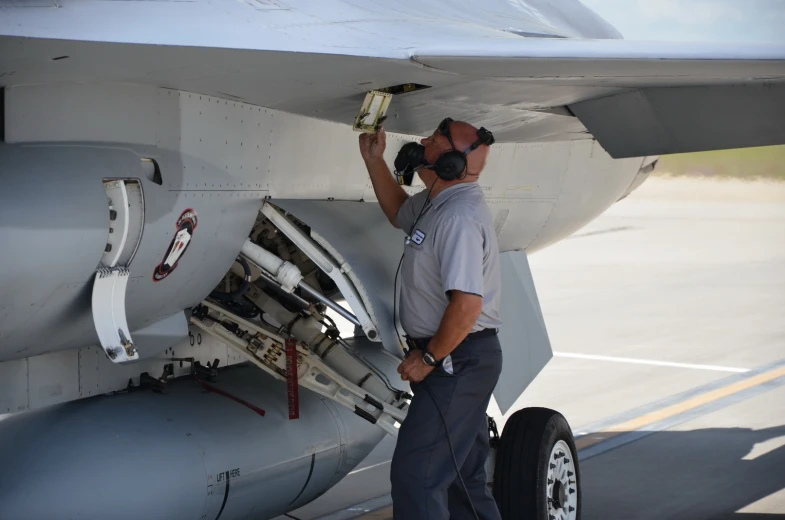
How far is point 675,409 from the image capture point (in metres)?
8.84

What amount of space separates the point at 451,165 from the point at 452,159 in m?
0.03

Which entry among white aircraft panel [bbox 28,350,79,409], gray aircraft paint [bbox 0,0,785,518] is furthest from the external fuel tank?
white aircraft panel [bbox 28,350,79,409]

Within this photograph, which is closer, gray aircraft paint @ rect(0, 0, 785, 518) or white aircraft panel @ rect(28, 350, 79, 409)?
gray aircraft paint @ rect(0, 0, 785, 518)

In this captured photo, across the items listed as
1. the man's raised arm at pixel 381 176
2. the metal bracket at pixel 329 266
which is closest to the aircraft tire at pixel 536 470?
the metal bracket at pixel 329 266

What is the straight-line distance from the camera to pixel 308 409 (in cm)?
535

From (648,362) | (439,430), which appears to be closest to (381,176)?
(439,430)

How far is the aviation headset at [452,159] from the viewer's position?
4.24 metres

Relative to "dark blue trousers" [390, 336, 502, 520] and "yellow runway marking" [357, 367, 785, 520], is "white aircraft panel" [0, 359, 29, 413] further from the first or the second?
"yellow runway marking" [357, 367, 785, 520]

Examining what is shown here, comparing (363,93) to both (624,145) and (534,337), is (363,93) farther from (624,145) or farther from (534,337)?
(534,337)

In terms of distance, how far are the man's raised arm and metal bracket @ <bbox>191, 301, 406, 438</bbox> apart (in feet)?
2.72

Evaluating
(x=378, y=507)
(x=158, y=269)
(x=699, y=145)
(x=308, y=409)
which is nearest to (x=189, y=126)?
(x=158, y=269)

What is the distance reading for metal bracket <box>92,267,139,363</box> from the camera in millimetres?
3645

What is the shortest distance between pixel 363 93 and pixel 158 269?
1.04 m

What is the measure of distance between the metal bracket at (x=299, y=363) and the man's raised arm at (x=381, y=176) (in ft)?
2.72
